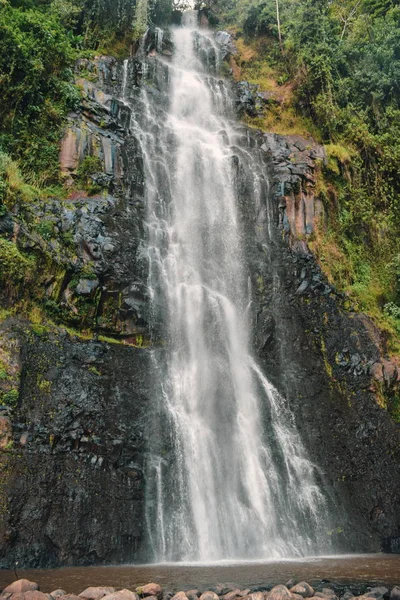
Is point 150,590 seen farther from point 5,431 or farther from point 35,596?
point 5,431

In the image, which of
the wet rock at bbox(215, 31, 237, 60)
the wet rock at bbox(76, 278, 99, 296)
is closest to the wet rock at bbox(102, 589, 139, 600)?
the wet rock at bbox(76, 278, 99, 296)

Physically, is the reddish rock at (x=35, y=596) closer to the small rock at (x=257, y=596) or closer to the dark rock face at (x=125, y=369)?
the small rock at (x=257, y=596)

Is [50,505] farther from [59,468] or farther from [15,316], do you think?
[15,316]

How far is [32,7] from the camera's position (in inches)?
790

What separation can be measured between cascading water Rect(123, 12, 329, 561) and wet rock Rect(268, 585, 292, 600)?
14.4 feet

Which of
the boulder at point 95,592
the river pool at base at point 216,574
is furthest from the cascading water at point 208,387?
the boulder at point 95,592

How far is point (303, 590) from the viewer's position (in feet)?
24.2

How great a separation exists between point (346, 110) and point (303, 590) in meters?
21.2

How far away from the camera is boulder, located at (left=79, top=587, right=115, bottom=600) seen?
23.2ft

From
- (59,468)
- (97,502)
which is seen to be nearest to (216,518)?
(97,502)

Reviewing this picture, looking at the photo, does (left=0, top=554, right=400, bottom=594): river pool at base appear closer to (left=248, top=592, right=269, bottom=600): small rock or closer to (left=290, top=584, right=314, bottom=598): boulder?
(left=290, top=584, right=314, bottom=598): boulder

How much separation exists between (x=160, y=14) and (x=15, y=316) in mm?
22637

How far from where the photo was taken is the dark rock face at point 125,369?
10.9 metres

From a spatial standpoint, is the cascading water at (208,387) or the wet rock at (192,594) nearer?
the wet rock at (192,594)
